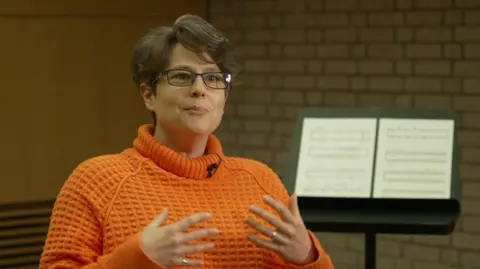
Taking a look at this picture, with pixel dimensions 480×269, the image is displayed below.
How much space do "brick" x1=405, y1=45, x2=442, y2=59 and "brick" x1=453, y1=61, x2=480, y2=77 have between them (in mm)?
122

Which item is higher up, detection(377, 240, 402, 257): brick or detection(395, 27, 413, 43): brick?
detection(395, 27, 413, 43): brick

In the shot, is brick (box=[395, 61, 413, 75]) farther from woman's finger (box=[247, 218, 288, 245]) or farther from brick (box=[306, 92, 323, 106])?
woman's finger (box=[247, 218, 288, 245])

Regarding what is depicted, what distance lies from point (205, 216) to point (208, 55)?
381 mm

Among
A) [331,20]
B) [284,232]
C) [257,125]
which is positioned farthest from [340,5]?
[284,232]

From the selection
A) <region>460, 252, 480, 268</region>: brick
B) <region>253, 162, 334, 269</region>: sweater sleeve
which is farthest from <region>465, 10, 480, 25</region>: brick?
<region>253, 162, 334, 269</region>: sweater sleeve

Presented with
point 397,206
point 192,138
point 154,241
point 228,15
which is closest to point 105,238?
point 154,241

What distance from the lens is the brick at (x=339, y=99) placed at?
489 centimetres

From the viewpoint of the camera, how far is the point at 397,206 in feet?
10.1

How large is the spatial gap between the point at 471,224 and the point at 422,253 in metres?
0.34

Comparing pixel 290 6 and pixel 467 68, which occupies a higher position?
pixel 290 6

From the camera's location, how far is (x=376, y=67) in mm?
4766

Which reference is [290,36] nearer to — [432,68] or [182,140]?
[432,68]

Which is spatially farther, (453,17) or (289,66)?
(289,66)

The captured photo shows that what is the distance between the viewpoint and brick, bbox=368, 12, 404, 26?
4.65 metres
